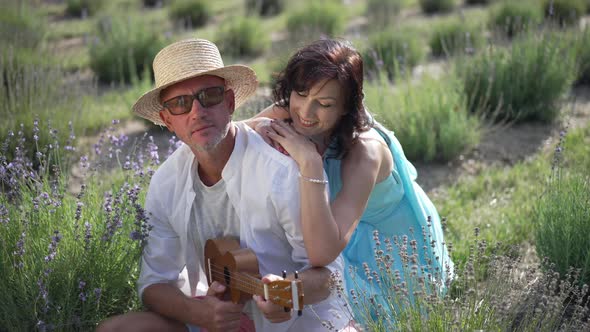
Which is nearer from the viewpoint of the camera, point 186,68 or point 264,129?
point 186,68

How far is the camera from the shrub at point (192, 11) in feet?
35.9

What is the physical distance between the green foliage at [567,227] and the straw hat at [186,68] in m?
1.58

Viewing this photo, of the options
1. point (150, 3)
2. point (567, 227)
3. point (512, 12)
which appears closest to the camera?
point (567, 227)

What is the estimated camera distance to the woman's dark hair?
3.08 metres

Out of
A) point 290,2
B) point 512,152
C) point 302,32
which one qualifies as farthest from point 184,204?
point 290,2

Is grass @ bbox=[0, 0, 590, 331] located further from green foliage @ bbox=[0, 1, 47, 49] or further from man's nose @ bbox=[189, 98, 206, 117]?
man's nose @ bbox=[189, 98, 206, 117]

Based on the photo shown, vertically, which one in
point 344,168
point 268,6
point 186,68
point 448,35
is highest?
point 186,68


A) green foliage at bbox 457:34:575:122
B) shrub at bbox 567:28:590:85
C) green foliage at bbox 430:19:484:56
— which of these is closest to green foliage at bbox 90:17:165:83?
green foliage at bbox 430:19:484:56

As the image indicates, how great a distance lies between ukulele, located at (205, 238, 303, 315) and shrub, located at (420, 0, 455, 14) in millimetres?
8902

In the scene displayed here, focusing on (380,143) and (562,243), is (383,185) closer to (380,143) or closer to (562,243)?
(380,143)

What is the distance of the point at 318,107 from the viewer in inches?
123

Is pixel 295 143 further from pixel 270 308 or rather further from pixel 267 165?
pixel 270 308

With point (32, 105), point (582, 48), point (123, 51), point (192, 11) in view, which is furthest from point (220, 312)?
point (192, 11)

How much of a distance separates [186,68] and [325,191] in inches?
27.8
